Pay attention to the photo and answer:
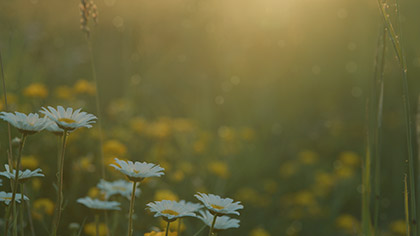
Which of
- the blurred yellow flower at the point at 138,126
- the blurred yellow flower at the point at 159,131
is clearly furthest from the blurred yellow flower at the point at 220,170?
the blurred yellow flower at the point at 138,126

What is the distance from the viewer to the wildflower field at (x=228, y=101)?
228 centimetres

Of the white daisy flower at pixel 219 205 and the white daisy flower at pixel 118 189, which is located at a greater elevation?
the white daisy flower at pixel 118 189

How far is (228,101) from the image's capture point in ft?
11.2

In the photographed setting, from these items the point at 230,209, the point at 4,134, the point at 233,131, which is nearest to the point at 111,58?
the point at 233,131

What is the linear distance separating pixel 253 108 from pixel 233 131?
0.69m

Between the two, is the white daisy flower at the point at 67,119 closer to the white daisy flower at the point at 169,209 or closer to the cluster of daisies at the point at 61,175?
the cluster of daisies at the point at 61,175

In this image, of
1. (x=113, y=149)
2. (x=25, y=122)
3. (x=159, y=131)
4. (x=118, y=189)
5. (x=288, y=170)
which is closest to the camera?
(x=25, y=122)

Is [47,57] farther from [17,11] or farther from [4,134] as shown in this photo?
[4,134]

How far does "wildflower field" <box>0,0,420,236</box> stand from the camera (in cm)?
228

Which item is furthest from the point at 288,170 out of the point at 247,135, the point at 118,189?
the point at 118,189

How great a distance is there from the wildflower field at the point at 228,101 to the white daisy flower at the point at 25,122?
1.04 m

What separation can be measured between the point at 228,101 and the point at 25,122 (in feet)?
8.91

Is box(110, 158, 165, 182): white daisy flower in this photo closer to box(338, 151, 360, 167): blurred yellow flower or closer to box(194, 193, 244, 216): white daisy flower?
box(194, 193, 244, 216): white daisy flower

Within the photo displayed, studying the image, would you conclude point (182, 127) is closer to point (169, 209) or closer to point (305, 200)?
point (305, 200)
